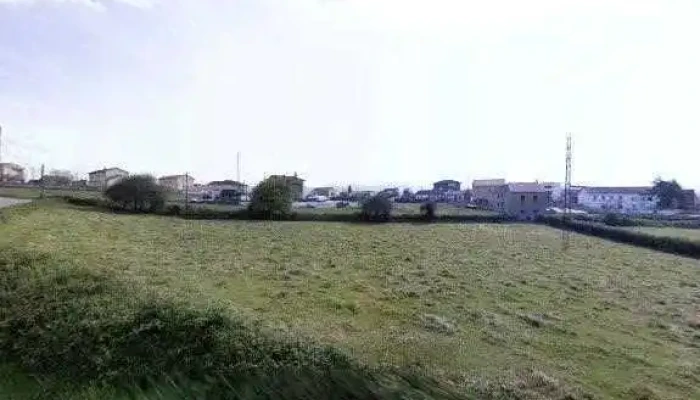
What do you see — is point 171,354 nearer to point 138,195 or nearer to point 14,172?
point 138,195

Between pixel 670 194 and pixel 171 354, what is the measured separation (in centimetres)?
7311

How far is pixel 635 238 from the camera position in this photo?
33.9m

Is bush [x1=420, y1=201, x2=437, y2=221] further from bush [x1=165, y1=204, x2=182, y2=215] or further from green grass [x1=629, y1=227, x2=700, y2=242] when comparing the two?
bush [x1=165, y1=204, x2=182, y2=215]

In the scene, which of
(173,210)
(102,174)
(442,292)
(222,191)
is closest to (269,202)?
(173,210)

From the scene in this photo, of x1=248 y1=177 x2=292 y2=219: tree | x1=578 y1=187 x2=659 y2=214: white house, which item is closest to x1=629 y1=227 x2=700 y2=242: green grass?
x1=248 y1=177 x2=292 y2=219: tree

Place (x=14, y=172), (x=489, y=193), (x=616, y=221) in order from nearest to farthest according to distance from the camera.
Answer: (x=616, y=221), (x=489, y=193), (x=14, y=172)

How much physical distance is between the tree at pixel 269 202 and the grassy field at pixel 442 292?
283 inches

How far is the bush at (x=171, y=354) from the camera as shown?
964 centimetres

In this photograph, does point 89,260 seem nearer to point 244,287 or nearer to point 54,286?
point 54,286

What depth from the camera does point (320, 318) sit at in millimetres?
13531

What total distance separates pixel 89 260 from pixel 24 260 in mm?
1881

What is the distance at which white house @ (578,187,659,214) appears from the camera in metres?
73.4

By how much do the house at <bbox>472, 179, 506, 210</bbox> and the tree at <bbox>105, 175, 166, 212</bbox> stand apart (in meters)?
38.5

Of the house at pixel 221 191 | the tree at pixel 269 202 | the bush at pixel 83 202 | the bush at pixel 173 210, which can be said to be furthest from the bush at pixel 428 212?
the house at pixel 221 191
